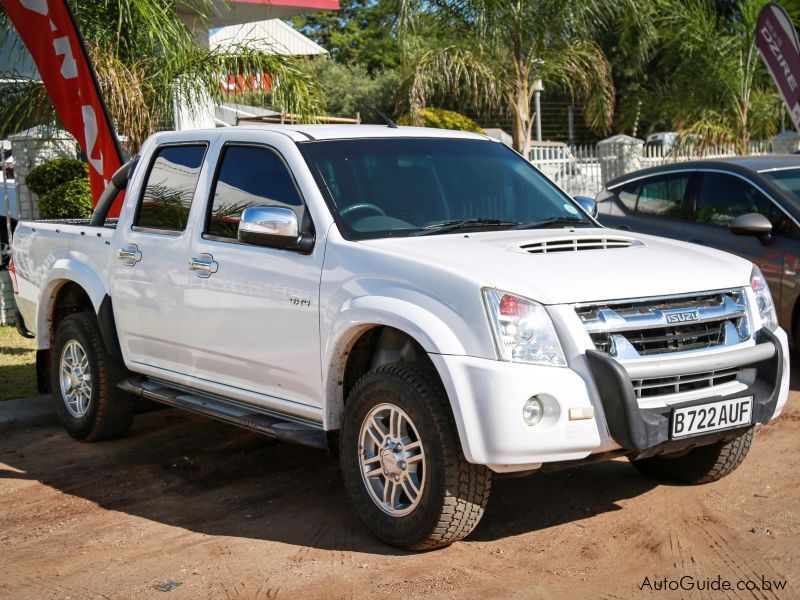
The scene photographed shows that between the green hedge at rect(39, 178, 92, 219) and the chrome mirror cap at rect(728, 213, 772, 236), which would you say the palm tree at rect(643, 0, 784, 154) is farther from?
the chrome mirror cap at rect(728, 213, 772, 236)

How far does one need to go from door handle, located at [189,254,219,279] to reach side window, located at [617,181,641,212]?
4.61 m

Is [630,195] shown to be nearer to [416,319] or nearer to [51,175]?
[416,319]

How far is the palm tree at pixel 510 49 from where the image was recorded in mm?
15523

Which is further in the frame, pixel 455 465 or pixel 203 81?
pixel 203 81

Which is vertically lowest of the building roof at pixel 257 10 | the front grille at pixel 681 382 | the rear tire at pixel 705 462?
the rear tire at pixel 705 462

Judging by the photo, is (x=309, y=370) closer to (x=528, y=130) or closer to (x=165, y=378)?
(x=165, y=378)

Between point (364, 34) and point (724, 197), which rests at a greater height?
point (364, 34)

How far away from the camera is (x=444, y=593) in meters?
4.33

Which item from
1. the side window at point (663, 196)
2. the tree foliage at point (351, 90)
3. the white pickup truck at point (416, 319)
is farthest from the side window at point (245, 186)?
the tree foliage at point (351, 90)

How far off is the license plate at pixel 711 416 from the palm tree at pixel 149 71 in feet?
27.9

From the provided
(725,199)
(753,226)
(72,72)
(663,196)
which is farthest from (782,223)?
(72,72)

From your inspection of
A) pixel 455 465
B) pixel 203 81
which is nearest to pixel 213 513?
pixel 455 465

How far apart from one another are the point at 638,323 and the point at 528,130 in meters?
12.0

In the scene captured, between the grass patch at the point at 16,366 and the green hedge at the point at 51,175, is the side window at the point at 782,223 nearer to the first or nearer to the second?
the grass patch at the point at 16,366
